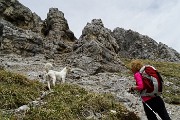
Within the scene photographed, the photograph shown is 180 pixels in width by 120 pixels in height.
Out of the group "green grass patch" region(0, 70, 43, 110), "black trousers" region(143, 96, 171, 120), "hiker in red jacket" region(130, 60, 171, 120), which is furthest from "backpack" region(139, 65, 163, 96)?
"green grass patch" region(0, 70, 43, 110)

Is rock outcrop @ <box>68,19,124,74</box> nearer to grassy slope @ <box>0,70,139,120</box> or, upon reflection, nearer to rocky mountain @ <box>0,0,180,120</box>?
rocky mountain @ <box>0,0,180,120</box>

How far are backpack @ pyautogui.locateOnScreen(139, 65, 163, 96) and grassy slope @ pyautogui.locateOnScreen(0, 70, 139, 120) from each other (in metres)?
3.55

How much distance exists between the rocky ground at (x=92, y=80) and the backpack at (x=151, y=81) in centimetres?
609

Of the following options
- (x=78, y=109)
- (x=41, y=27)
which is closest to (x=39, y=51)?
(x=41, y=27)

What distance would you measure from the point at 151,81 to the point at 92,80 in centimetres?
1540

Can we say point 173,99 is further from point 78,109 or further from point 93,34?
point 93,34

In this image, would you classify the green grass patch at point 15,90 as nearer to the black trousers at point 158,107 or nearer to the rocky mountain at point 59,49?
the rocky mountain at point 59,49

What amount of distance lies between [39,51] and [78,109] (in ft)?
73.8

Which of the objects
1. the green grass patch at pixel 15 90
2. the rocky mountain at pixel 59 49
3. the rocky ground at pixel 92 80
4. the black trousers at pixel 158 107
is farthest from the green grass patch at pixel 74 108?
the black trousers at pixel 158 107

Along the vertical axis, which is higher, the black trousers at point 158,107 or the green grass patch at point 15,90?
the black trousers at point 158,107

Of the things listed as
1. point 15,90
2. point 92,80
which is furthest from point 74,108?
point 92,80

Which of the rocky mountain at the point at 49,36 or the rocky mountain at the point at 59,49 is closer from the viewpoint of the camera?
the rocky mountain at the point at 59,49

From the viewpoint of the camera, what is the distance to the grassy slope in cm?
1417

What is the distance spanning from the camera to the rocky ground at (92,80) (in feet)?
68.4
